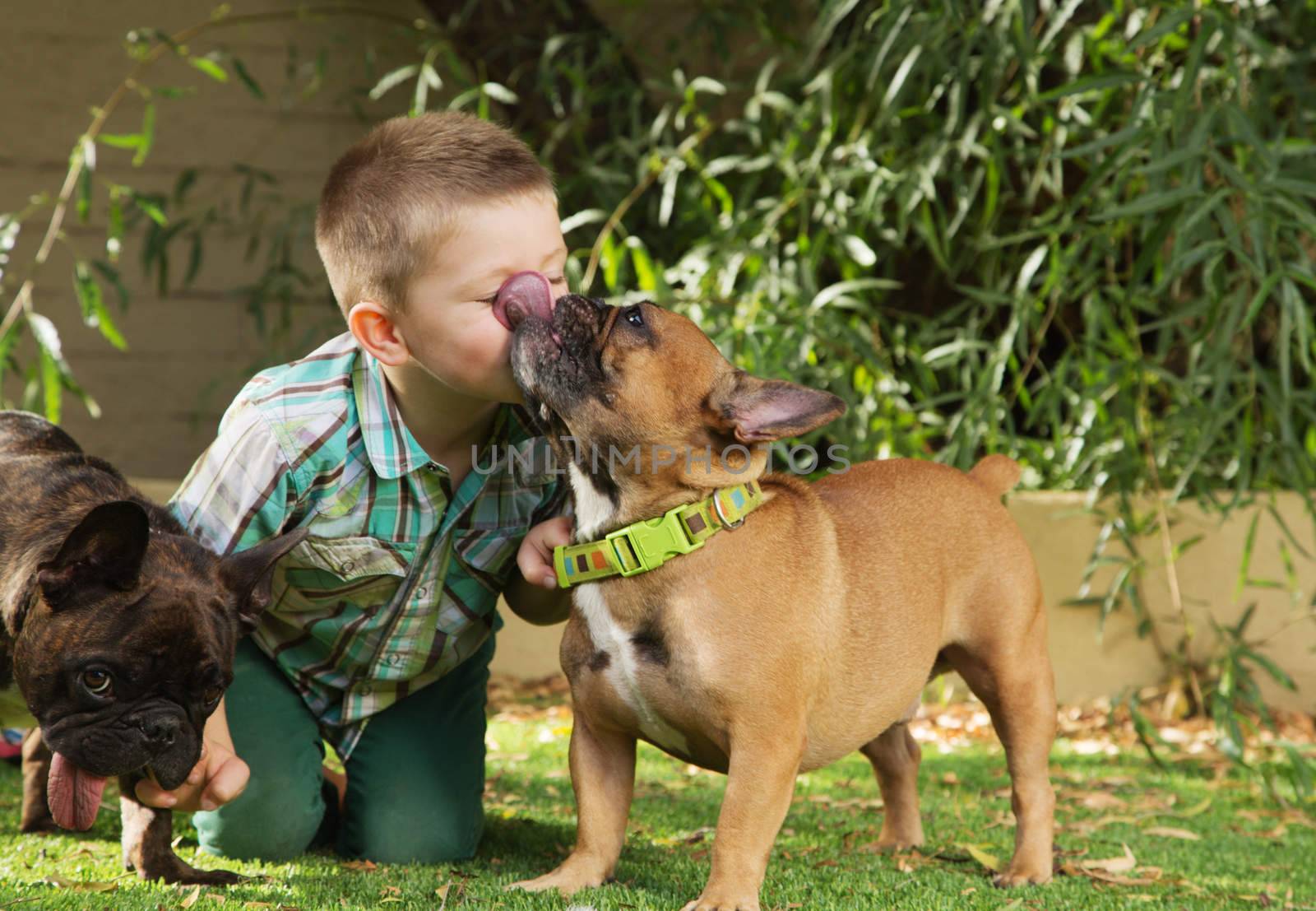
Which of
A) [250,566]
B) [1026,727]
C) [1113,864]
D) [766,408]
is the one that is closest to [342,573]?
[250,566]

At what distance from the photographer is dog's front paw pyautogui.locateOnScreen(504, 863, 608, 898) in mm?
2432

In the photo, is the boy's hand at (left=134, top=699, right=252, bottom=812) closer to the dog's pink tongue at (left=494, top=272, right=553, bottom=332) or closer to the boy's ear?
the boy's ear

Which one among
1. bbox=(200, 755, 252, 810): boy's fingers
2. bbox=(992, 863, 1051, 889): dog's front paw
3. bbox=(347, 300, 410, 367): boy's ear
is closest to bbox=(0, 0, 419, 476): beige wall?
bbox=(347, 300, 410, 367): boy's ear

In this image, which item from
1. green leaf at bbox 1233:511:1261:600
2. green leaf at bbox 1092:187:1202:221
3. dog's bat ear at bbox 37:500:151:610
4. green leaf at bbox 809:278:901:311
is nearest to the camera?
dog's bat ear at bbox 37:500:151:610

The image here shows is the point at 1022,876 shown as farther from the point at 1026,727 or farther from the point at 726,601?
the point at 726,601

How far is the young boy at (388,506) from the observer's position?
2.69m

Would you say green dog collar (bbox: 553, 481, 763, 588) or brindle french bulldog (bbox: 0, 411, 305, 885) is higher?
green dog collar (bbox: 553, 481, 763, 588)

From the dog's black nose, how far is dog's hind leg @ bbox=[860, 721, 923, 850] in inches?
59.8

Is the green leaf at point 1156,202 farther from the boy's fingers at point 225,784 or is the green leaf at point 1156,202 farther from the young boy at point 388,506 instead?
the boy's fingers at point 225,784

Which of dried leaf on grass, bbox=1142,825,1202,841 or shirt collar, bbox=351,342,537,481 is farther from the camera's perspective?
dried leaf on grass, bbox=1142,825,1202,841

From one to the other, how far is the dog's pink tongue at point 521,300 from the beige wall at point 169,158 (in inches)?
147

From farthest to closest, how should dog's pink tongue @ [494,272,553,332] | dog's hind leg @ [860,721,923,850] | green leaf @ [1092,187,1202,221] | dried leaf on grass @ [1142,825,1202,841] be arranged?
green leaf @ [1092,187,1202,221] → dried leaf on grass @ [1142,825,1202,841] → dog's hind leg @ [860,721,923,850] → dog's pink tongue @ [494,272,553,332]

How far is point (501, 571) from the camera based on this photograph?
3043mm

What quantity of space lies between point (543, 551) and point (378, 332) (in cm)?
58
